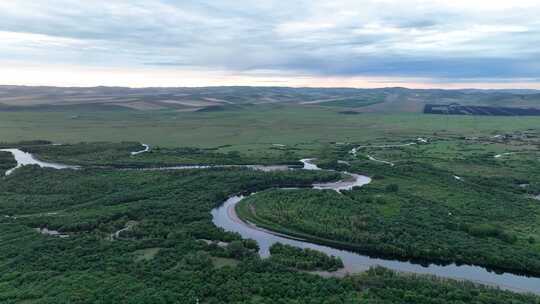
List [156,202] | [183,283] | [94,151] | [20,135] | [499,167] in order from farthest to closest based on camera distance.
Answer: [20,135]
[94,151]
[499,167]
[156,202]
[183,283]

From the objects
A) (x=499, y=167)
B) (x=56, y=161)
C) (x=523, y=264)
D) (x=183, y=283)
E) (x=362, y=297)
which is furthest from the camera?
(x=56, y=161)

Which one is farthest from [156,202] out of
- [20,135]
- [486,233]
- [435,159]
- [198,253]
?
[20,135]

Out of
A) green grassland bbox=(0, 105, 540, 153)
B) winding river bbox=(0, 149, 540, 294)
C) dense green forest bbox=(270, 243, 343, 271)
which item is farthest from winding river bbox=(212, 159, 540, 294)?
green grassland bbox=(0, 105, 540, 153)

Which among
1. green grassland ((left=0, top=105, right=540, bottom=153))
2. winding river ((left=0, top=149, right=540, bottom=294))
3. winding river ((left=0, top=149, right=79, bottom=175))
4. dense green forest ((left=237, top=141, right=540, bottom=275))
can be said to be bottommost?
green grassland ((left=0, top=105, right=540, bottom=153))

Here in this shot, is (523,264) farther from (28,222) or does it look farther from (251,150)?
(251,150)

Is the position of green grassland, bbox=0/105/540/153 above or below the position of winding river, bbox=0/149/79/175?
below

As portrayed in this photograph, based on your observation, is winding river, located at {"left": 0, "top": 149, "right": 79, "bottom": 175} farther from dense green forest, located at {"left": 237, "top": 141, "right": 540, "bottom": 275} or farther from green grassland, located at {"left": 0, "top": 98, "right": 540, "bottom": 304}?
dense green forest, located at {"left": 237, "top": 141, "right": 540, "bottom": 275}

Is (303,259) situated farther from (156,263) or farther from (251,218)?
(251,218)

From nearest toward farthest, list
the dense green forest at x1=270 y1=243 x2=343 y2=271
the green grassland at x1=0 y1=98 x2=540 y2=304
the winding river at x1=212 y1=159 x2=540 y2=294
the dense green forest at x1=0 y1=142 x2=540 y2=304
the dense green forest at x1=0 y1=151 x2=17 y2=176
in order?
1. the dense green forest at x1=0 y1=142 x2=540 y2=304
2. the green grassland at x1=0 y1=98 x2=540 y2=304
3. the winding river at x1=212 y1=159 x2=540 y2=294
4. the dense green forest at x1=270 y1=243 x2=343 y2=271
5. the dense green forest at x1=0 y1=151 x2=17 y2=176

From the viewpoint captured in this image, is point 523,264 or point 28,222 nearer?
point 523,264

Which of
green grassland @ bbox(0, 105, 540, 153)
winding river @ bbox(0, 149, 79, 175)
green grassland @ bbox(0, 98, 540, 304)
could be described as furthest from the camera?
green grassland @ bbox(0, 105, 540, 153)
